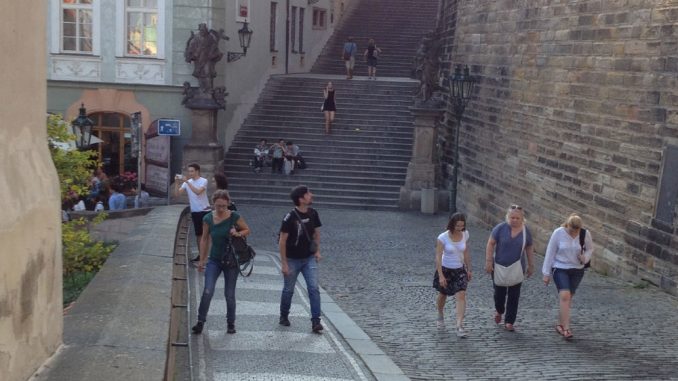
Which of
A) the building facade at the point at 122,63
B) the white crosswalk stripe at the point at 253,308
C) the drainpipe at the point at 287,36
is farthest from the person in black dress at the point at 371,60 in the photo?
the white crosswalk stripe at the point at 253,308

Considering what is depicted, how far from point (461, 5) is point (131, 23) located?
8.74 metres

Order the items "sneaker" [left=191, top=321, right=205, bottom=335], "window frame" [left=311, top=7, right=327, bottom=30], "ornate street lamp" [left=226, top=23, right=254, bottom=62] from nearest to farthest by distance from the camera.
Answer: "sneaker" [left=191, top=321, right=205, bottom=335], "ornate street lamp" [left=226, top=23, right=254, bottom=62], "window frame" [left=311, top=7, right=327, bottom=30]

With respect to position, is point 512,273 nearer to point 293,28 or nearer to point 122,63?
point 122,63

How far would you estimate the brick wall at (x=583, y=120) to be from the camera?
13320 millimetres

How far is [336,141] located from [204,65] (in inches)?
191

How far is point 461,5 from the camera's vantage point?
24609 millimetres

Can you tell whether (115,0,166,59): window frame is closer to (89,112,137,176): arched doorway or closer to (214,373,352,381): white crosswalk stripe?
(89,112,137,176): arched doorway

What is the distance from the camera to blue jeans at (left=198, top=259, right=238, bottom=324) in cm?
938

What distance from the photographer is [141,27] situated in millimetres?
26062

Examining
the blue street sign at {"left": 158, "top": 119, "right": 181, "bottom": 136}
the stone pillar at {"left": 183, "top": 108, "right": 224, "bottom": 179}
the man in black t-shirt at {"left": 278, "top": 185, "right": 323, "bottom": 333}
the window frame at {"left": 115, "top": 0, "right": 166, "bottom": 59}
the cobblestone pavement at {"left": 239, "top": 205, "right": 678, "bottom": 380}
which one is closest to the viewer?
the cobblestone pavement at {"left": 239, "top": 205, "right": 678, "bottom": 380}

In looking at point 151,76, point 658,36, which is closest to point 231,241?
point 658,36

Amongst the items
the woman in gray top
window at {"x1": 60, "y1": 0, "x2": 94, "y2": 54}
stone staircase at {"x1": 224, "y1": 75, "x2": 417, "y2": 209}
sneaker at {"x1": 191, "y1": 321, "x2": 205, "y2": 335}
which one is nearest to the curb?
sneaker at {"x1": 191, "y1": 321, "x2": 205, "y2": 335}

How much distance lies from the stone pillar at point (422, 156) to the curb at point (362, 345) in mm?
13021

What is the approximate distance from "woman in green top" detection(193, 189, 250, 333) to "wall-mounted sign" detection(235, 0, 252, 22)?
18.5 meters
